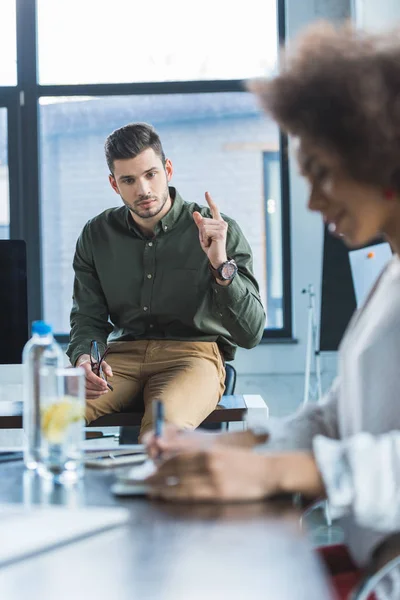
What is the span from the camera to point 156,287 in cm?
304

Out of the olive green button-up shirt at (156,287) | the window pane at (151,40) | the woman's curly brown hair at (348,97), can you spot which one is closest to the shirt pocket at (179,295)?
the olive green button-up shirt at (156,287)

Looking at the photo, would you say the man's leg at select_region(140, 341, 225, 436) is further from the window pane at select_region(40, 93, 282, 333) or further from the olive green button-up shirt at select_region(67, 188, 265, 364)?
the window pane at select_region(40, 93, 282, 333)

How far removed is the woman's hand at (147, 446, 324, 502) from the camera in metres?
1.00

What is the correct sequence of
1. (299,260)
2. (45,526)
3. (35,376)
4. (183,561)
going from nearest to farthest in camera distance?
(183,561) → (45,526) → (35,376) → (299,260)

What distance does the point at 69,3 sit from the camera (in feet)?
15.8

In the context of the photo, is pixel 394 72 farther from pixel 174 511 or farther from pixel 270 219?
pixel 270 219

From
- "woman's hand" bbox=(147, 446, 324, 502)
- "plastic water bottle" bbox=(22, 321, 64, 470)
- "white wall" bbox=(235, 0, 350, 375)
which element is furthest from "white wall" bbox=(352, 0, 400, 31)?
"woman's hand" bbox=(147, 446, 324, 502)

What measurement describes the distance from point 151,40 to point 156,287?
2.29 metres

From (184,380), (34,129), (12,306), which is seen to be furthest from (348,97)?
(34,129)

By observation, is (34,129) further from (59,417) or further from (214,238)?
(59,417)

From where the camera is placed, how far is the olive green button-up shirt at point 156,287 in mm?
2971

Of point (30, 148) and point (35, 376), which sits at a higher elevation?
point (30, 148)

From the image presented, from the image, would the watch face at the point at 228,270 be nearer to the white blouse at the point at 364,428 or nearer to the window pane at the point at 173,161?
the white blouse at the point at 364,428

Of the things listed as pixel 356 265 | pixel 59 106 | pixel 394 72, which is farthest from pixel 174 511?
pixel 59 106
